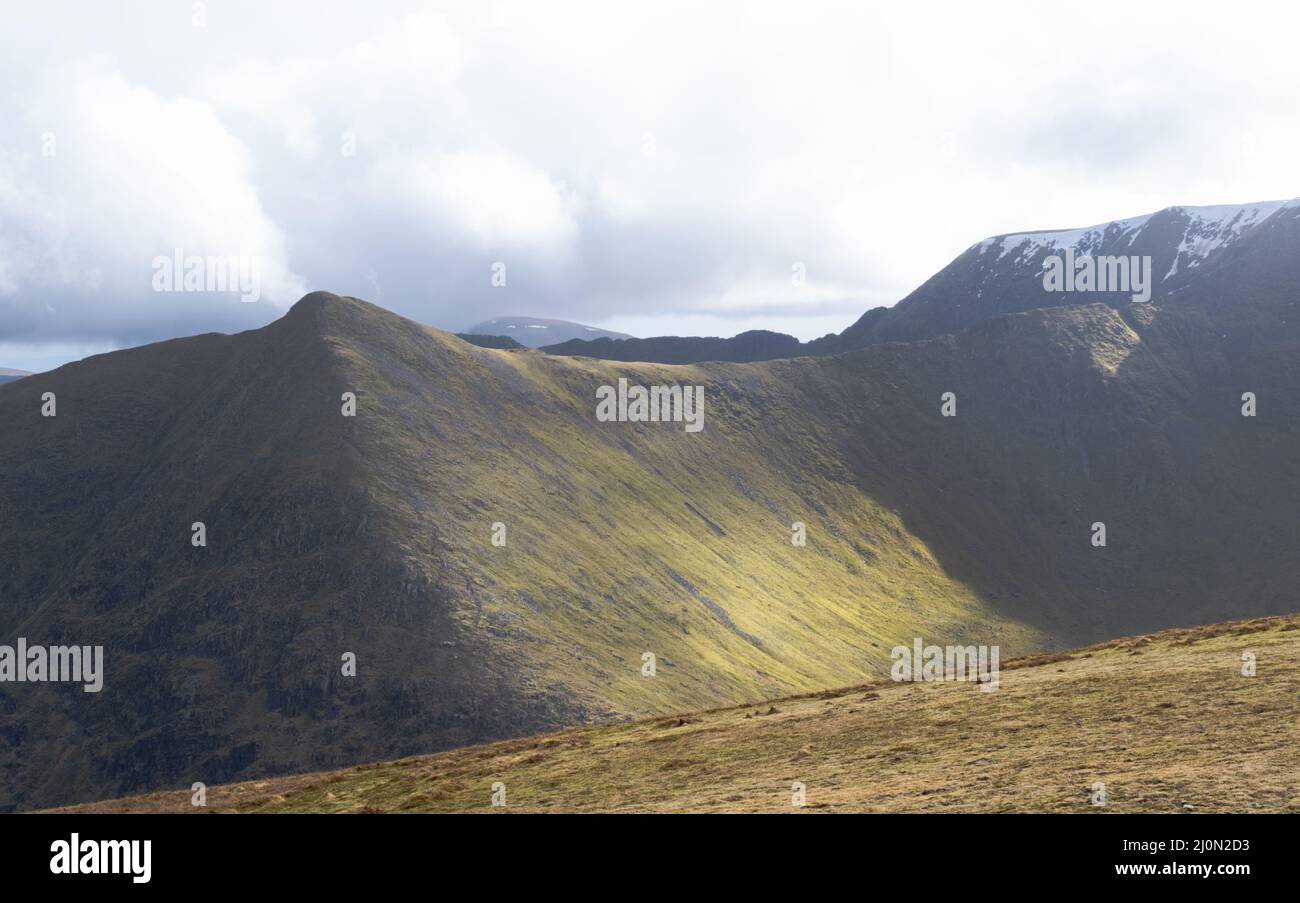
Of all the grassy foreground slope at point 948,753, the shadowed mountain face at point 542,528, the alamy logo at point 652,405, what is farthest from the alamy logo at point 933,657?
the grassy foreground slope at point 948,753

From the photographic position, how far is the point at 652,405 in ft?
494

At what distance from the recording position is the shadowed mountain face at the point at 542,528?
264 feet

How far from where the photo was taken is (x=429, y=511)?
93688mm

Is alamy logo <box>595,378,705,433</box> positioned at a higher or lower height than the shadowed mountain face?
higher

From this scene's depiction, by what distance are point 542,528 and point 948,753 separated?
7003cm

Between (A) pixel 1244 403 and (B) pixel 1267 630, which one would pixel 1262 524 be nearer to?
(A) pixel 1244 403

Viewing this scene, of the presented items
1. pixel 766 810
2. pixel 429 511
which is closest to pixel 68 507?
pixel 429 511

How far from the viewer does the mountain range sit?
8031 centimetres

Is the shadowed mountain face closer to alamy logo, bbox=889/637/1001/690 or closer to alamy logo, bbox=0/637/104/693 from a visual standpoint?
alamy logo, bbox=0/637/104/693

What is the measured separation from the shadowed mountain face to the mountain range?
1.26 ft

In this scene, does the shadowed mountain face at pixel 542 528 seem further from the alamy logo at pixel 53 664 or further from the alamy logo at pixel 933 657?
the alamy logo at pixel 933 657
